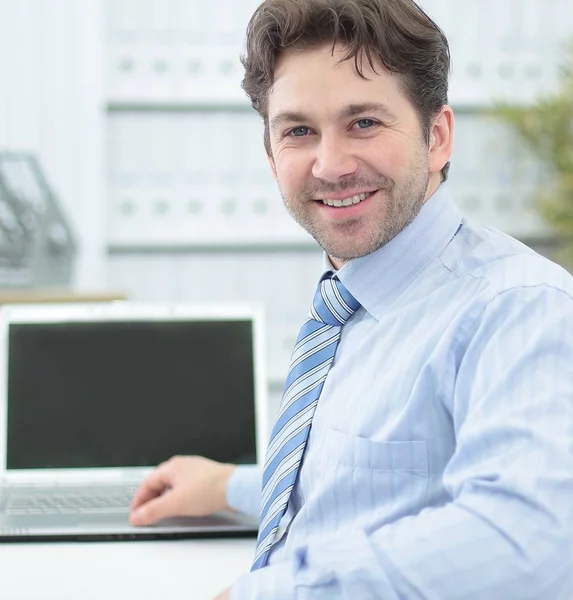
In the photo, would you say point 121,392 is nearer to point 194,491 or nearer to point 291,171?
point 194,491

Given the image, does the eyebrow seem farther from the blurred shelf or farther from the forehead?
the blurred shelf

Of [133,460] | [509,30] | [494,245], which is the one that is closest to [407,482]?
[494,245]

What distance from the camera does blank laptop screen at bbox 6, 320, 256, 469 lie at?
4.32 ft

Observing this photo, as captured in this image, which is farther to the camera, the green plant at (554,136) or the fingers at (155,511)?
the green plant at (554,136)

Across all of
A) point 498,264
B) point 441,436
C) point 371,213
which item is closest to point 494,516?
point 441,436

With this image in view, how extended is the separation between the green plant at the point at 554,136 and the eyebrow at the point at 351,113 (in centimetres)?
156

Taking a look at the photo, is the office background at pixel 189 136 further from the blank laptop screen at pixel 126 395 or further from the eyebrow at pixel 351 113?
the eyebrow at pixel 351 113

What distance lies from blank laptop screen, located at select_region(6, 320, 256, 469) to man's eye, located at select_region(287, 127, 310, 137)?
559 millimetres

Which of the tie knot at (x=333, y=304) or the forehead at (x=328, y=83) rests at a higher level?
the forehead at (x=328, y=83)

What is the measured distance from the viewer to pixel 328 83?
31.9 inches

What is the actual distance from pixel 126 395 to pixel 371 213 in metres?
0.63

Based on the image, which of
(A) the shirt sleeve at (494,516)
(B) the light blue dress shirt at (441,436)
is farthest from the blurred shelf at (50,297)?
(A) the shirt sleeve at (494,516)

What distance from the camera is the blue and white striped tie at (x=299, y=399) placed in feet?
2.76

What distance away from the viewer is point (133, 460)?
4.33 feet
